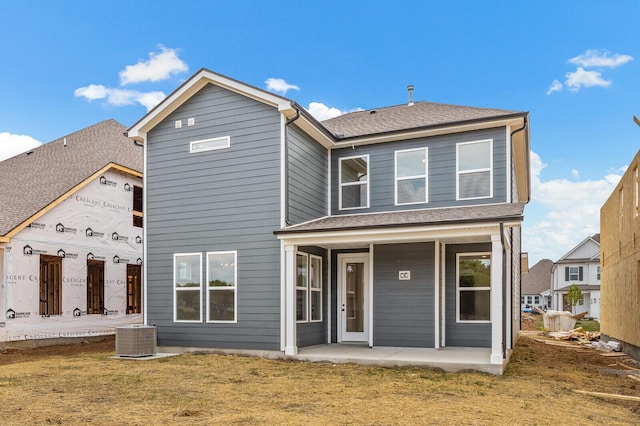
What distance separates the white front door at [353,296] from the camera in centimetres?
1246

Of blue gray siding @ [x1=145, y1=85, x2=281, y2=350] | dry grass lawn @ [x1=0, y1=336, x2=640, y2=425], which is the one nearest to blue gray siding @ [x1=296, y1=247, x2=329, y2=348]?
blue gray siding @ [x1=145, y1=85, x2=281, y2=350]

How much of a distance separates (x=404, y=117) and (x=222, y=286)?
20.0 feet

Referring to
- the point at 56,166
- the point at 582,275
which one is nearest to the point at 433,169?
the point at 56,166

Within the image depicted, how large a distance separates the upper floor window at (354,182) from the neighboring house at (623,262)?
6.05 metres

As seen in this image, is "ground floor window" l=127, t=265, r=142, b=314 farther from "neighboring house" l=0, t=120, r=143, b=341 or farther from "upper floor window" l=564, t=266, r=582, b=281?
"upper floor window" l=564, t=266, r=582, b=281

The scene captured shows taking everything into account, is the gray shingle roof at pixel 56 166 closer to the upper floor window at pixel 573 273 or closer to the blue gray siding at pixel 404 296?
the blue gray siding at pixel 404 296

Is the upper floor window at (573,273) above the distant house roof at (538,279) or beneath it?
above

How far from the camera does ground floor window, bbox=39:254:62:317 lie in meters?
14.9

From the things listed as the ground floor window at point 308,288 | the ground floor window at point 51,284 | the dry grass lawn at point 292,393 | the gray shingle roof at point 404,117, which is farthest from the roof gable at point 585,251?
the ground floor window at point 51,284

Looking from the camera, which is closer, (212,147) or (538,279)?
(212,147)

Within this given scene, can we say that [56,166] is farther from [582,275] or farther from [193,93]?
[582,275]

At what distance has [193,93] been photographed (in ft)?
39.9

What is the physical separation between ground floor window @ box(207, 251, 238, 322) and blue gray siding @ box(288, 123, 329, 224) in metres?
1.69

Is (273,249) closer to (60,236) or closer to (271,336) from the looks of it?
(271,336)
